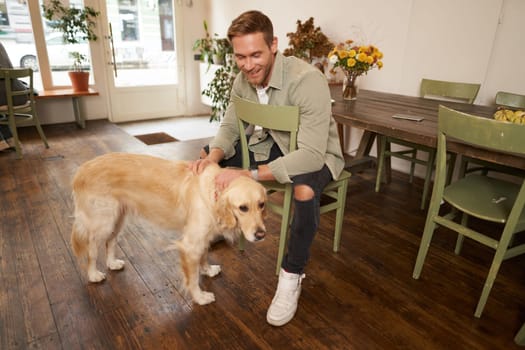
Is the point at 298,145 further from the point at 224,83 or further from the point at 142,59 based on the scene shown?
the point at 142,59

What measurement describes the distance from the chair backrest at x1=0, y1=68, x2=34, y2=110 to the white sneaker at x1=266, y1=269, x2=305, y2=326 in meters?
3.20

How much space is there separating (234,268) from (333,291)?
1.77 ft

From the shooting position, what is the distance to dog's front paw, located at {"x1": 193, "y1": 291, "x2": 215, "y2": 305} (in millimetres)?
1616

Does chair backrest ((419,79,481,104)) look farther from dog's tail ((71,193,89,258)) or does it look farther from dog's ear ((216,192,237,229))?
dog's tail ((71,193,89,258))

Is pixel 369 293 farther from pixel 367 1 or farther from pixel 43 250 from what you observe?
pixel 367 1

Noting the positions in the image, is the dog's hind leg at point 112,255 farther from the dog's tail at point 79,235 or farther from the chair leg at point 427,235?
the chair leg at point 427,235

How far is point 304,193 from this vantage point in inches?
59.1

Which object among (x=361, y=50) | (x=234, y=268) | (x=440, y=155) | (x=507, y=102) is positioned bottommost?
(x=234, y=268)

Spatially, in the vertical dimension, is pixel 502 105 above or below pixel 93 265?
above

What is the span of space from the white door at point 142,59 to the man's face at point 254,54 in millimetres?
4396

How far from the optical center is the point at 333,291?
174 centimetres

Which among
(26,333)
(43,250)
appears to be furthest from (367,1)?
(26,333)

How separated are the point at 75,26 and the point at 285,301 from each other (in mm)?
4719

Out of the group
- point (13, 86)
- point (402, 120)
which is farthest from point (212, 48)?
point (402, 120)
